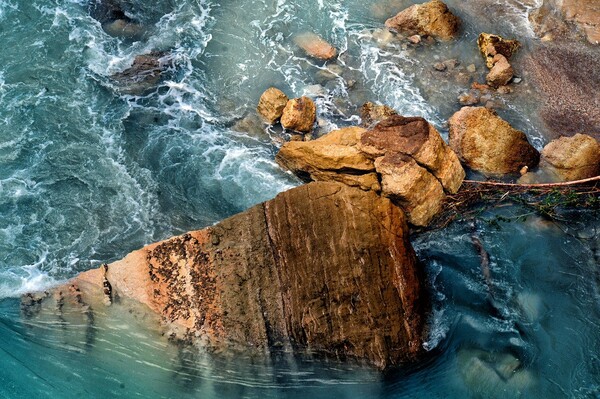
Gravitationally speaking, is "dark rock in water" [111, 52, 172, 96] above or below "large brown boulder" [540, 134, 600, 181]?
above

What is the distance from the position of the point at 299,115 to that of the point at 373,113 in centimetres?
142

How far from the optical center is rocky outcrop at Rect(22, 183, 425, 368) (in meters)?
7.51

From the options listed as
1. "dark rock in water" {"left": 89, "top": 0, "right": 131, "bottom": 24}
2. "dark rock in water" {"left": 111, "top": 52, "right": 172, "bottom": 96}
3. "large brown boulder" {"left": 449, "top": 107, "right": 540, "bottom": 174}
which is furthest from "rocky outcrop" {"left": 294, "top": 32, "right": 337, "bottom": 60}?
"dark rock in water" {"left": 89, "top": 0, "right": 131, "bottom": 24}

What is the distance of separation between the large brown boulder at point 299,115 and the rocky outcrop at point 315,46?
181 centimetres

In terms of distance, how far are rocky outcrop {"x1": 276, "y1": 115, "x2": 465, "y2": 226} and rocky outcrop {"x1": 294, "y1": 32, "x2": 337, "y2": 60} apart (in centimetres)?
319

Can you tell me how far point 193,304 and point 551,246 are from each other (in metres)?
5.70

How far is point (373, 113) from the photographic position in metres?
10.8

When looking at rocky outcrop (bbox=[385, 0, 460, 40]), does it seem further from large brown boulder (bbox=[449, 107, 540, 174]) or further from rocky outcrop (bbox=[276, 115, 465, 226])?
rocky outcrop (bbox=[276, 115, 465, 226])

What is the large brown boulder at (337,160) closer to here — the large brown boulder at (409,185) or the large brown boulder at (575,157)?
the large brown boulder at (409,185)

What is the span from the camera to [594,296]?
28.0 ft

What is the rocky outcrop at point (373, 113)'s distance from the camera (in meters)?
10.7

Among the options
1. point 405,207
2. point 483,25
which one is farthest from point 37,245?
point 483,25

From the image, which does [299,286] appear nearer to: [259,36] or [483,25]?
[259,36]

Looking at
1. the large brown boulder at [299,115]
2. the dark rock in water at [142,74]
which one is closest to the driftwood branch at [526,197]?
the large brown boulder at [299,115]
